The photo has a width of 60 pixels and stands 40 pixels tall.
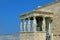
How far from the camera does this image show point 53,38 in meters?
48.2

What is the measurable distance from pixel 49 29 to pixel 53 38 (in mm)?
2955

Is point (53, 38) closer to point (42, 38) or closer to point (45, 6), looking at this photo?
point (42, 38)

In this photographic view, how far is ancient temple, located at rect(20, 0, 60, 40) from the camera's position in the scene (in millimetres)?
48319

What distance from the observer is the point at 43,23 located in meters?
49.7

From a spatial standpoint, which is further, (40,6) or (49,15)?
(40,6)

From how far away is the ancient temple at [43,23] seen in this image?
4832 centimetres

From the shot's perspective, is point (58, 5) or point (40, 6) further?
point (40, 6)

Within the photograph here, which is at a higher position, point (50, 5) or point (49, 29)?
point (50, 5)

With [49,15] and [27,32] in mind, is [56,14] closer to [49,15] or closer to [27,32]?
[49,15]

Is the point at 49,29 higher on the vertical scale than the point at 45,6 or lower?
lower

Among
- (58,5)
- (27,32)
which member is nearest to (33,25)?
(27,32)

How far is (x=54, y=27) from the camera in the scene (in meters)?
49.6

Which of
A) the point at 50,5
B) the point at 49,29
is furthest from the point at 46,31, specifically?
the point at 50,5

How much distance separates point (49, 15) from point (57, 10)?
1353 mm
